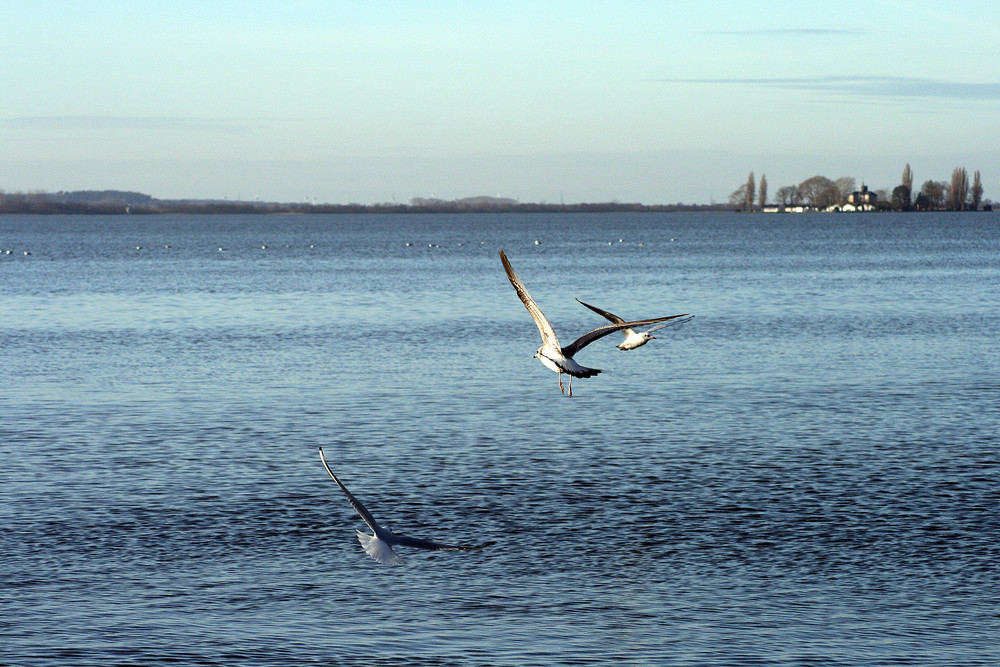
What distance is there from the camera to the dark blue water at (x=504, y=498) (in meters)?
17.3

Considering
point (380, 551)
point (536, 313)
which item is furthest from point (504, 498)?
point (380, 551)

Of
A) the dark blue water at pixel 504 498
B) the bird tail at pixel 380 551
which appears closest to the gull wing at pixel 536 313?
the dark blue water at pixel 504 498

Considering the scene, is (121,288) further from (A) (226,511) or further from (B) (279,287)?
(A) (226,511)

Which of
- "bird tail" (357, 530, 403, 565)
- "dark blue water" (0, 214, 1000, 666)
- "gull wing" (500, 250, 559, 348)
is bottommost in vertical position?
"dark blue water" (0, 214, 1000, 666)

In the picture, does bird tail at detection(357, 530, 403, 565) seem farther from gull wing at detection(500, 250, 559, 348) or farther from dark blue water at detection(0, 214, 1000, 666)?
gull wing at detection(500, 250, 559, 348)

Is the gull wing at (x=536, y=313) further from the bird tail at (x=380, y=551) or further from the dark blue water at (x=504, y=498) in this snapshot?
the bird tail at (x=380, y=551)

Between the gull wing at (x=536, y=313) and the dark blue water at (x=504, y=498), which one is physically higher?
the gull wing at (x=536, y=313)

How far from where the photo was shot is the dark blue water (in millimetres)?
17312

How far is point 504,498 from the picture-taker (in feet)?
79.4

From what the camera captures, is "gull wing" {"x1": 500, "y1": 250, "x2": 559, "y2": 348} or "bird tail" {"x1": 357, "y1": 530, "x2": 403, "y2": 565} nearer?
"bird tail" {"x1": 357, "y1": 530, "x2": 403, "y2": 565}

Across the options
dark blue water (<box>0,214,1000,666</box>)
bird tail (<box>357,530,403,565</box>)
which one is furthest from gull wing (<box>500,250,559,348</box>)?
bird tail (<box>357,530,403,565</box>)

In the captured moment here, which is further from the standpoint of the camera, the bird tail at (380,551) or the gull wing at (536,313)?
the gull wing at (536,313)

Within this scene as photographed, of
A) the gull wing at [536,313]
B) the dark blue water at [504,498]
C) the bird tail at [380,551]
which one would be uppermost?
the gull wing at [536,313]

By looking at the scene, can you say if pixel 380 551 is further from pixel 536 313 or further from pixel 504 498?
pixel 504 498
